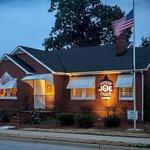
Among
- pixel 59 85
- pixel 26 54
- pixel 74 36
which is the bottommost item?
pixel 59 85

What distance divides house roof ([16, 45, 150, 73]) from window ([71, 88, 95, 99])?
1.45 m

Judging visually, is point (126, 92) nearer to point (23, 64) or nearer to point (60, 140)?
point (23, 64)

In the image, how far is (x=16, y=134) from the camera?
22406mm

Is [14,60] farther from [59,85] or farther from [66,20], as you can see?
[66,20]

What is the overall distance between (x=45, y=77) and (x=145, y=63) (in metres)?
7.18

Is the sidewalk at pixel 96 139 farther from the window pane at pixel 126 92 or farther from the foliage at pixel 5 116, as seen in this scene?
the window pane at pixel 126 92

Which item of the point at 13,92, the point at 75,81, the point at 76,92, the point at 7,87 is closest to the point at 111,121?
the point at 75,81

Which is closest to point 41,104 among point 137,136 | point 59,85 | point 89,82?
point 59,85

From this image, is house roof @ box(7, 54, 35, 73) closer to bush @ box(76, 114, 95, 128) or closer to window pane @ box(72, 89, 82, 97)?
window pane @ box(72, 89, 82, 97)

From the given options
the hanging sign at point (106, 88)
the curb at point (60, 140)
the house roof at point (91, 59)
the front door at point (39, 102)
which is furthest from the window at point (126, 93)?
the curb at point (60, 140)

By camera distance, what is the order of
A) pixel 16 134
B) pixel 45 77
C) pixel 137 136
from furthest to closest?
pixel 45 77
pixel 16 134
pixel 137 136

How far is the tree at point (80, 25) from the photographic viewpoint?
61.3 metres

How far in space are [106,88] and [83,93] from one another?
2324 mm

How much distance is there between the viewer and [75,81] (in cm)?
3388
